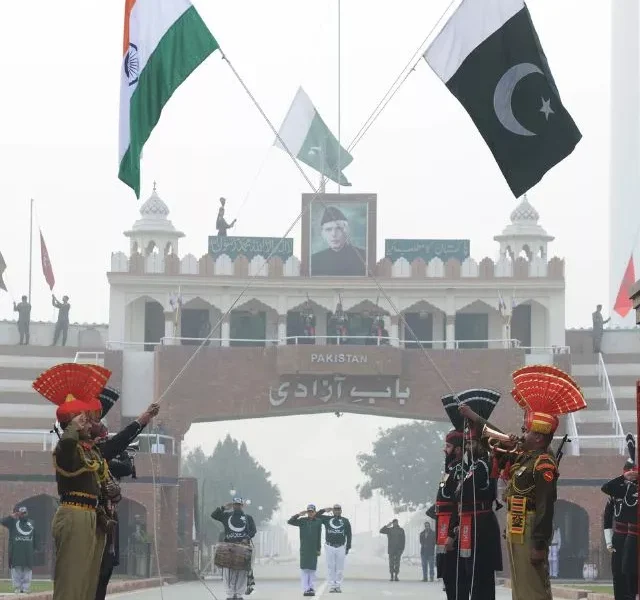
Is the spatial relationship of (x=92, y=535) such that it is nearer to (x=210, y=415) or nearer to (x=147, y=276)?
(x=210, y=415)

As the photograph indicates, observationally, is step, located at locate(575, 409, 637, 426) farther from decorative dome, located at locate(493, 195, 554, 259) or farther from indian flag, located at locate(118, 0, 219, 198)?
indian flag, located at locate(118, 0, 219, 198)

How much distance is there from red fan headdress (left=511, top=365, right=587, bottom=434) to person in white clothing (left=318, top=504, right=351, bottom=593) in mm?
20471

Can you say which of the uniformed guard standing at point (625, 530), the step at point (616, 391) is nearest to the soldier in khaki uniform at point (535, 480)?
the uniformed guard standing at point (625, 530)

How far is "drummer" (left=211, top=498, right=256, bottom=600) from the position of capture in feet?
94.5

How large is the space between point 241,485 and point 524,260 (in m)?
64.9

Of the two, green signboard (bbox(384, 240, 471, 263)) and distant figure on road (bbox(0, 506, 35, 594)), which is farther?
green signboard (bbox(384, 240, 471, 263))

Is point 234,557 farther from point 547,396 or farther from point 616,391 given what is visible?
point 616,391

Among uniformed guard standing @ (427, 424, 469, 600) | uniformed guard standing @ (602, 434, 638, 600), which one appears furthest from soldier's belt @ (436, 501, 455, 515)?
uniformed guard standing @ (602, 434, 638, 600)

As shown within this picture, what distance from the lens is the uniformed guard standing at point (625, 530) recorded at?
63.3 ft

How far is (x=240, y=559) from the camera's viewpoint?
28953 mm

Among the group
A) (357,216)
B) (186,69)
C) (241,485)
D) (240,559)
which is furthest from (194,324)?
(241,485)

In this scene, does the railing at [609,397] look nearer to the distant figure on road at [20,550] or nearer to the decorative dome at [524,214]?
the decorative dome at [524,214]

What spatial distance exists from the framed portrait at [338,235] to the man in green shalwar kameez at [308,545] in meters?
26.8

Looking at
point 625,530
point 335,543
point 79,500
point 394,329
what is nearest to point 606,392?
point 394,329
